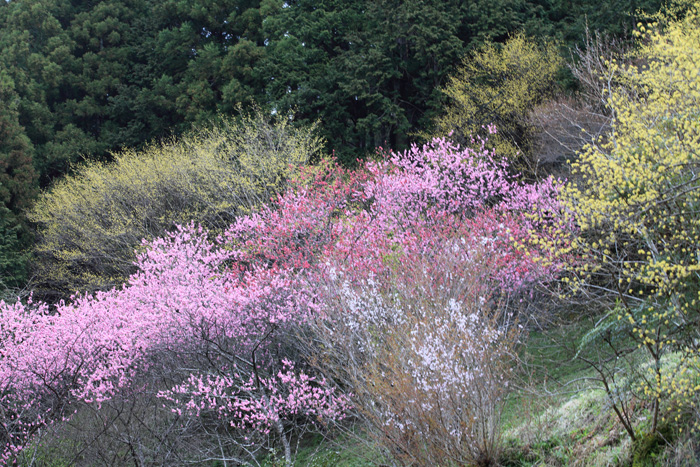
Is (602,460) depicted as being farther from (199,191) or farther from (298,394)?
(199,191)

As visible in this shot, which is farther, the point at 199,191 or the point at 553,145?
the point at 199,191

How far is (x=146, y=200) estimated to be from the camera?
1967 centimetres

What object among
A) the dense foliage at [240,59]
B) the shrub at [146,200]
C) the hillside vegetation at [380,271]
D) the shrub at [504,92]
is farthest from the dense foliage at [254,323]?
the dense foliage at [240,59]

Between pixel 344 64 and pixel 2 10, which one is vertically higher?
pixel 2 10

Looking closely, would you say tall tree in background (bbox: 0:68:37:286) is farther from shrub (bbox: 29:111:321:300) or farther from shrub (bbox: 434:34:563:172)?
shrub (bbox: 434:34:563:172)

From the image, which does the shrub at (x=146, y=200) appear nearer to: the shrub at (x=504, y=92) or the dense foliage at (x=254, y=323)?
the shrub at (x=504, y=92)

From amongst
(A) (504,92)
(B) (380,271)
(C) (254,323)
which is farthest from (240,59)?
(B) (380,271)

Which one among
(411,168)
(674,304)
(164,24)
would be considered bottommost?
(411,168)

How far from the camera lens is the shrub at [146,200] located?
18547mm

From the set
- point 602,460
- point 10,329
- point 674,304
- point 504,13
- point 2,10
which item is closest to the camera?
point 674,304

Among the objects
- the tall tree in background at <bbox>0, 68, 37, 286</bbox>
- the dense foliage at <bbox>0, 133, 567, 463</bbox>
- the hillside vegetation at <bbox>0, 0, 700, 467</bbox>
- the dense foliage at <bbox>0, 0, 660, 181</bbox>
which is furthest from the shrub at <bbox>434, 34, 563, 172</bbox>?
the tall tree in background at <bbox>0, 68, 37, 286</bbox>

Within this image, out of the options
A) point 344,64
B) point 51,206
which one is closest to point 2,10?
point 51,206

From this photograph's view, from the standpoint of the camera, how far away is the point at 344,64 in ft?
78.1

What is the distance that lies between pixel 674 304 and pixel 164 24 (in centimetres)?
3040
